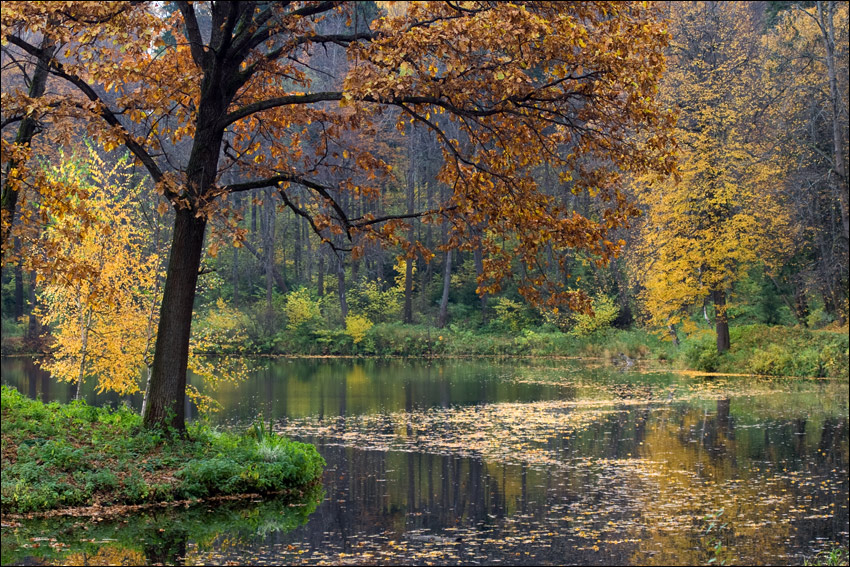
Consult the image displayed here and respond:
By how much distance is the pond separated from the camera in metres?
10.7

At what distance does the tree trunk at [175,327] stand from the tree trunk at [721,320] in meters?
24.8

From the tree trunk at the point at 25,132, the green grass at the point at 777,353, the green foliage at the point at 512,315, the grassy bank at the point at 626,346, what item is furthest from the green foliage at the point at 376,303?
the tree trunk at the point at 25,132

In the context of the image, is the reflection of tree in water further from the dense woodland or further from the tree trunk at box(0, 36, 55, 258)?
the tree trunk at box(0, 36, 55, 258)

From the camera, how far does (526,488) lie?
1468 centimetres

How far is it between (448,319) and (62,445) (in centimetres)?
4211

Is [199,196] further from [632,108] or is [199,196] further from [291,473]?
[632,108]

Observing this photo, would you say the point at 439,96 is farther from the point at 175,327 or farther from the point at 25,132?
the point at 25,132

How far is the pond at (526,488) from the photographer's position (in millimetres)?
10703


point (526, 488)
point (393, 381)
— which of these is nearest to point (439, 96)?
point (526, 488)

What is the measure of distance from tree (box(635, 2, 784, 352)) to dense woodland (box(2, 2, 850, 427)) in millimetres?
104

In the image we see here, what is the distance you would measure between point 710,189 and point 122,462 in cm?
2658

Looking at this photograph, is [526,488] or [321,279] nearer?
[526,488]

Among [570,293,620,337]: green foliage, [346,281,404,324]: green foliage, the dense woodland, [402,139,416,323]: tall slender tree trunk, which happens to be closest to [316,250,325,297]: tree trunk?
[346,281,404,324]: green foliage

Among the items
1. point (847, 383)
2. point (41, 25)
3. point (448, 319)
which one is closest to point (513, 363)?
point (448, 319)
